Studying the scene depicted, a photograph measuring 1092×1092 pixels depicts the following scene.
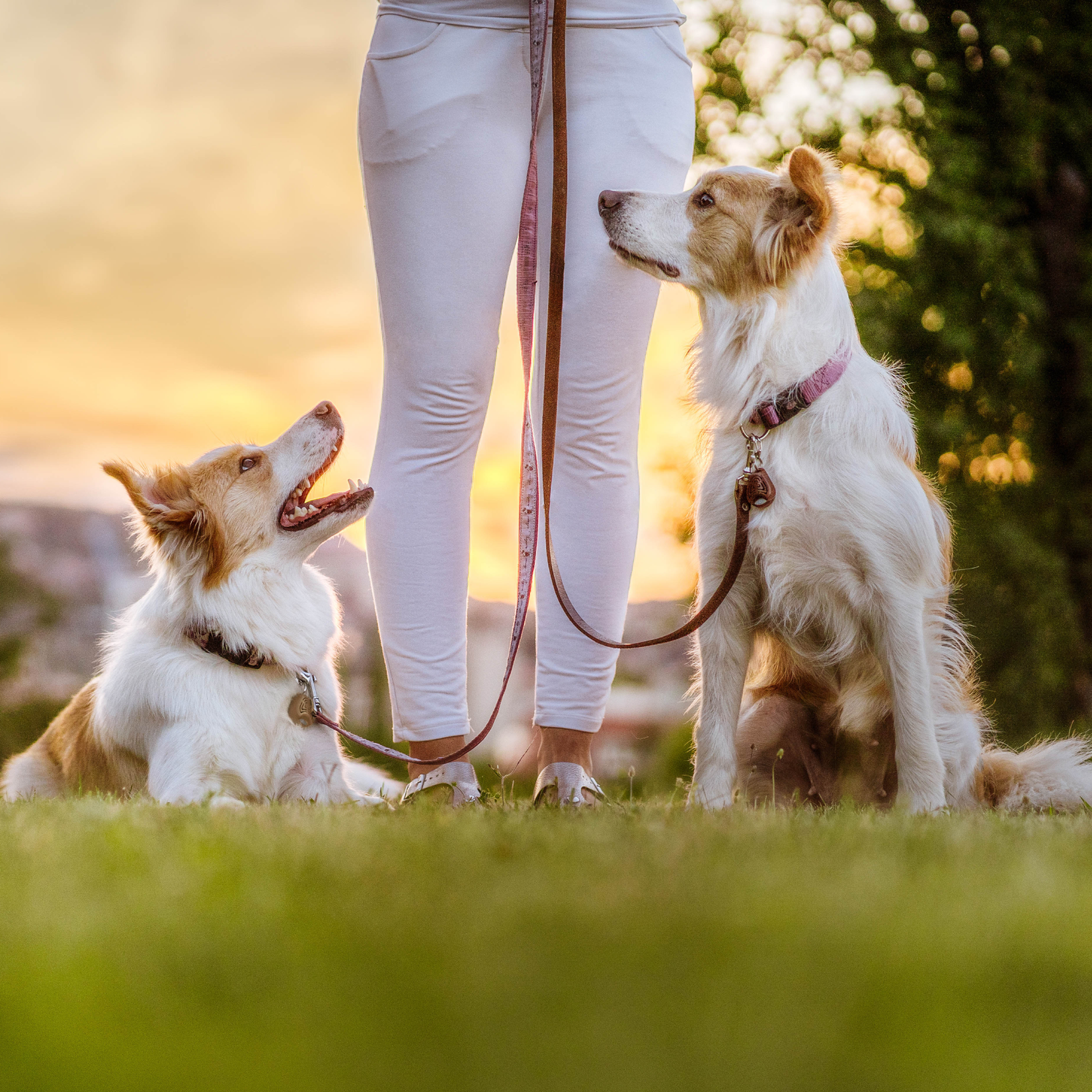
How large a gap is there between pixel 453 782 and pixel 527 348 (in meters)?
1.16

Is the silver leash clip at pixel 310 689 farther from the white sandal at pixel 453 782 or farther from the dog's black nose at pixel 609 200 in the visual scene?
the dog's black nose at pixel 609 200

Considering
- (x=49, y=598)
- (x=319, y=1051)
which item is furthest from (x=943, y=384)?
(x=319, y=1051)

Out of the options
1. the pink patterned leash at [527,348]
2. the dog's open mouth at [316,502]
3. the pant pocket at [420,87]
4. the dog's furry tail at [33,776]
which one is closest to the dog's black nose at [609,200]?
the pink patterned leash at [527,348]

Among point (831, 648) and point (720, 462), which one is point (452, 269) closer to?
point (720, 462)

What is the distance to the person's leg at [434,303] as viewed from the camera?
2.78m

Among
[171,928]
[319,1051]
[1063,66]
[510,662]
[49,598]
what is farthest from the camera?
[49,598]

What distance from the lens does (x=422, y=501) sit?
2.90 metres

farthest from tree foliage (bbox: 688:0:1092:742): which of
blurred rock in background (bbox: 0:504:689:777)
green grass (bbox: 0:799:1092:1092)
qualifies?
green grass (bbox: 0:799:1092:1092)

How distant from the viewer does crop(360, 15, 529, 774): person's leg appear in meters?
2.78

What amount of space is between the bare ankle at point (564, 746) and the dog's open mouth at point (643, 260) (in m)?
1.26

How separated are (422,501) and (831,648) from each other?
1139mm

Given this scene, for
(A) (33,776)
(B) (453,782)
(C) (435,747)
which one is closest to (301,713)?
(C) (435,747)

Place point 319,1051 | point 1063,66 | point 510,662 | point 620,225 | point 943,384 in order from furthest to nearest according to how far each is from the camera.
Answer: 1. point 943,384
2. point 1063,66
3. point 620,225
4. point 510,662
5. point 319,1051

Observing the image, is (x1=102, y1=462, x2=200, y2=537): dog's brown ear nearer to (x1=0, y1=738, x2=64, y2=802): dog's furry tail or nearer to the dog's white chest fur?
Result: the dog's white chest fur
